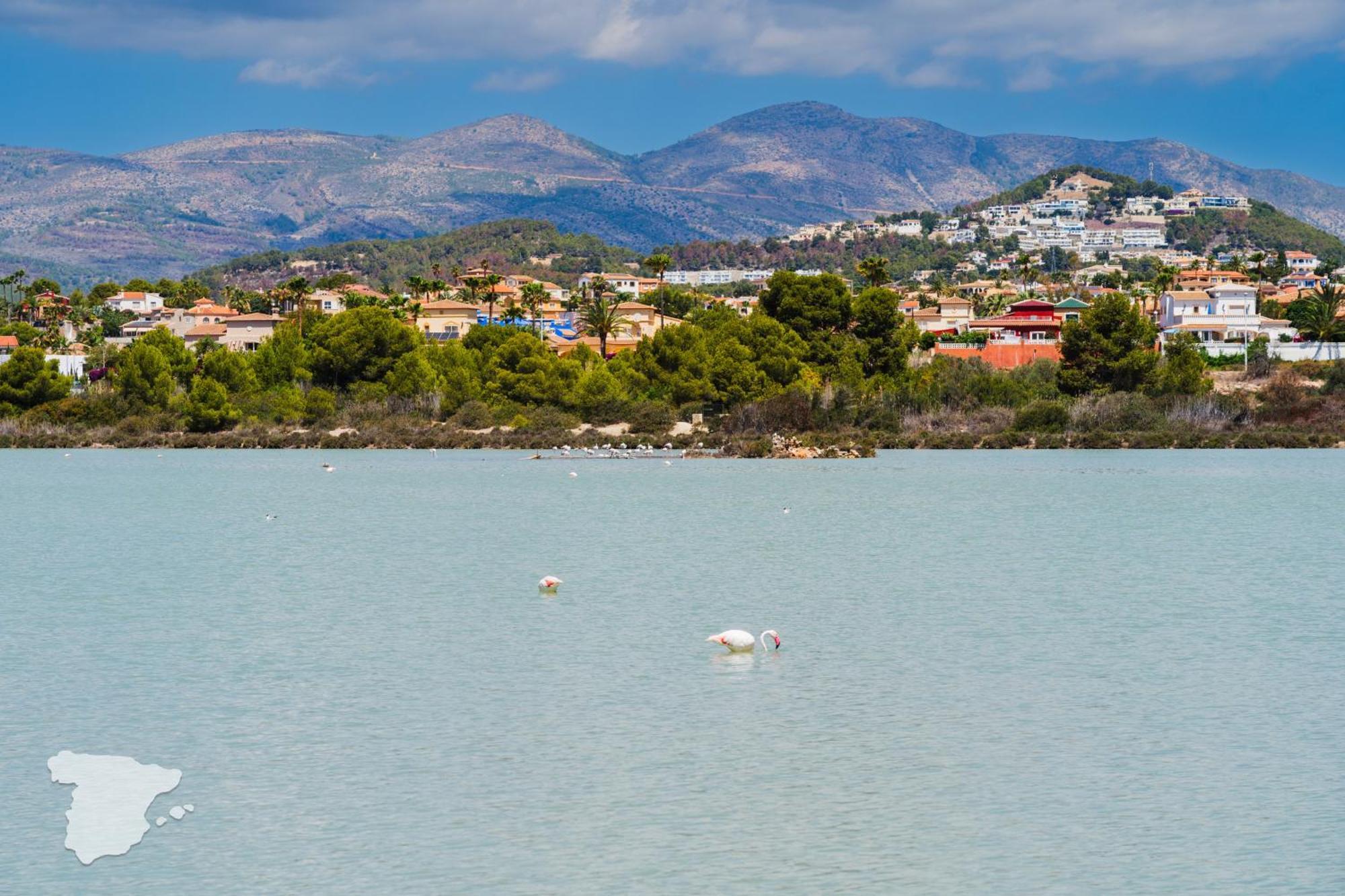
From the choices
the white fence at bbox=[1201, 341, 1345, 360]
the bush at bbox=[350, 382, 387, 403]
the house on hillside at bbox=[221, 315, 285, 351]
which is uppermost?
the house on hillside at bbox=[221, 315, 285, 351]

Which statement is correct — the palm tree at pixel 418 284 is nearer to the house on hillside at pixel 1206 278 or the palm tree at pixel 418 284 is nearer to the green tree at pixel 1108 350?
the green tree at pixel 1108 350

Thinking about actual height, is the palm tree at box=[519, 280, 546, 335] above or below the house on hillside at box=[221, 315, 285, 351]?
above

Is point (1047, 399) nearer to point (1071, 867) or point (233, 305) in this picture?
point (1071, 867)

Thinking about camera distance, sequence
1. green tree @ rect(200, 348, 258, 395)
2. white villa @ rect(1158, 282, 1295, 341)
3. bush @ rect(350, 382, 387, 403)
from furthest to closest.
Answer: white villa @ rect(1158, 282, 1295, 341) → green tree @ rect(200, 348, 258, 395) → bush @ rect(350, 382, 387, 403)

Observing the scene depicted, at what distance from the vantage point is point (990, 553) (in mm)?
26297

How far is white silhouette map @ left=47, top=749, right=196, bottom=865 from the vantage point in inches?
386

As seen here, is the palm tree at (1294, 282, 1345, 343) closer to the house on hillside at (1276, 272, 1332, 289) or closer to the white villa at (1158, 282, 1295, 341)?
the white villa at (1158, 282, 1295, 341)

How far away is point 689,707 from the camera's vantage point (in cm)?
1360

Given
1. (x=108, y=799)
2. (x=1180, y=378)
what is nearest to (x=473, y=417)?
(x=1180, y=378)

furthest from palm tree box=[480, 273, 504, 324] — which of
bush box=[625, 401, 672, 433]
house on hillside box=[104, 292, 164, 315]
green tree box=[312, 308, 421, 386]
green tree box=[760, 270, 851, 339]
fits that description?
house on hillside box=[104, 292, 164, 315]

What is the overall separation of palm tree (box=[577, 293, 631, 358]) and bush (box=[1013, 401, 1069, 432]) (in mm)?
29760

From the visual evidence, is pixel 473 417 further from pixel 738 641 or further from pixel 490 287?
pixel 738 641

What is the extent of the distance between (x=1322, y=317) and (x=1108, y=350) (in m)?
34.7

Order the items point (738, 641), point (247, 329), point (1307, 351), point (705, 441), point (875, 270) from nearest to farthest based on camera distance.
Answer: point (738, 641), point (705, 441), point (875, 270), point (1307, 351), point (247, 329)
